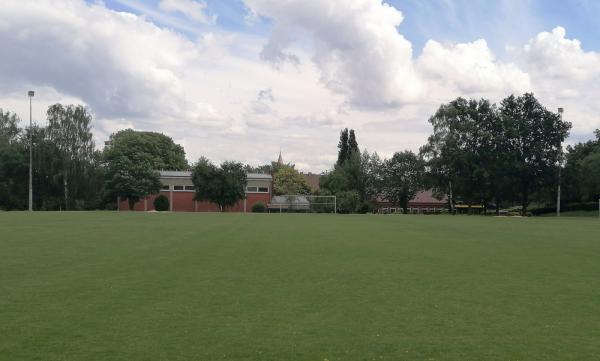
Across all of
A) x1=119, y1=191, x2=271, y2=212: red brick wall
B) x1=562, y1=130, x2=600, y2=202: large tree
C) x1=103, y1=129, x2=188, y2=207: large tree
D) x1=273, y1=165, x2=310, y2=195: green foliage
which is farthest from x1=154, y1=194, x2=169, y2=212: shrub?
x1=562, y1=130, x2=600, y2=202: large tree

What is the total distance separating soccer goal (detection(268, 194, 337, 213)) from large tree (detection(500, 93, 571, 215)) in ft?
81.3

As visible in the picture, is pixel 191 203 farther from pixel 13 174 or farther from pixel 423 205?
pixel 423 205

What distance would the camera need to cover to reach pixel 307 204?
255 feet

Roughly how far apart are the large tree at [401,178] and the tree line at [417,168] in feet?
0.52

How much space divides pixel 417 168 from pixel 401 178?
12.8ft

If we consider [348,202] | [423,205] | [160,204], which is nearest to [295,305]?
[160,204]

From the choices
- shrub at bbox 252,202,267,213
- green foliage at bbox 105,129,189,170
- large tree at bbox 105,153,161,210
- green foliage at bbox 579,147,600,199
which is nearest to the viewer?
green foliage at bbox 579,147,600,199

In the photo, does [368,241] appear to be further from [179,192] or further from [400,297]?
[179,192]

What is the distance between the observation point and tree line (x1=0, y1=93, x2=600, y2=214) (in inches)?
2623

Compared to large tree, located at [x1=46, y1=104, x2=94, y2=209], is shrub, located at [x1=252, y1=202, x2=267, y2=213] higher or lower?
lower

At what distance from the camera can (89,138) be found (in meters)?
76.6

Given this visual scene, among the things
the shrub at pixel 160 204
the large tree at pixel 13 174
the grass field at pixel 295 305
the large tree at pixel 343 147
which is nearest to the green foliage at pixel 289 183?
the large tree at pixel 343 147

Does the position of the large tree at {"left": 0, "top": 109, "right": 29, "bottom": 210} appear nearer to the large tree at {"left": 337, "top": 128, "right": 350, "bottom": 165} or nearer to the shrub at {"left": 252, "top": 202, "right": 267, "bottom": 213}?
the shrub at {"left": 252, "top": 202, "right": 267, "bottom": 213}

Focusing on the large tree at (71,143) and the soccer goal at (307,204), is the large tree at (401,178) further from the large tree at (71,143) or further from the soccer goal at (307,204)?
the large tree at (71,143)
